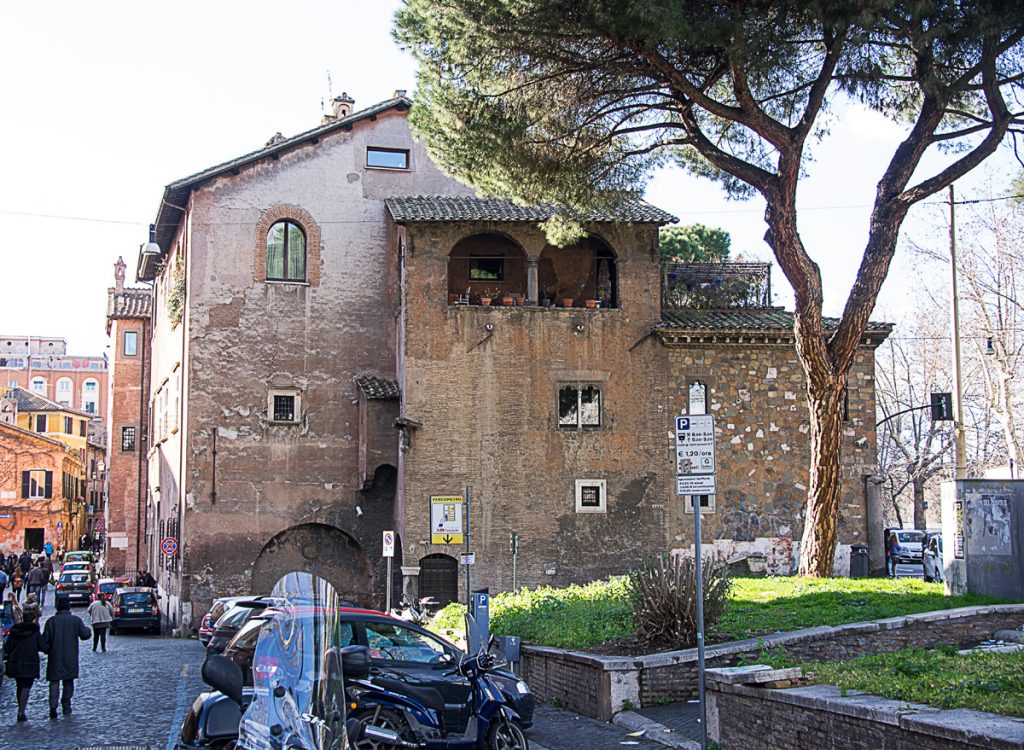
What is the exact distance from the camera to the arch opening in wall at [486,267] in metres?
31.3

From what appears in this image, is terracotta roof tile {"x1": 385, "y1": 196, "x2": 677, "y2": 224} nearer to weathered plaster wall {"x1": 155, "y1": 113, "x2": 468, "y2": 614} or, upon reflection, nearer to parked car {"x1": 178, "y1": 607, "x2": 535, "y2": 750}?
weathered plaster wall {"x1": 155, "y1": 113, "x2": 468, "y2": 614}

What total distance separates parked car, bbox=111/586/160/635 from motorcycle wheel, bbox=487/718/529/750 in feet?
80.0

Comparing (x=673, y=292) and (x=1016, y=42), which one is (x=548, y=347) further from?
(x=1016, y=42)

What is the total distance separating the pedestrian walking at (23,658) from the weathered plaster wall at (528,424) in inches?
537

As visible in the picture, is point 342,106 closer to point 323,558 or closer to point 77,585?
point 323,558

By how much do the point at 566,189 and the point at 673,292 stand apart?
9.72m

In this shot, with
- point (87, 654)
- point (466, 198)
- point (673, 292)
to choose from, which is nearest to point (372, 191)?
point (466, 198)

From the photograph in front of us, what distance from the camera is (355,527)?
106 ft

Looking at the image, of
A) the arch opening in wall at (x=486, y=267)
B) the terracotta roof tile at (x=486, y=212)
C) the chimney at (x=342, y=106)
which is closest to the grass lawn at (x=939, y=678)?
the terracotta roof tile at (x=486, y=212)

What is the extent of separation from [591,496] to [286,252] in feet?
36.8

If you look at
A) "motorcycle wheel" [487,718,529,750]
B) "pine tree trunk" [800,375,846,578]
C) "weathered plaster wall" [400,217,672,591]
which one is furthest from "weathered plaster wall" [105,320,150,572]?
"motorcycle wheel" [487,718,529,750]

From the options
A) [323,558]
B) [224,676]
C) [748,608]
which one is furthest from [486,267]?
[224,676]

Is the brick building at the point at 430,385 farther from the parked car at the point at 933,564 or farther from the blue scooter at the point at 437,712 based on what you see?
the blue scooter at the point at 437,712

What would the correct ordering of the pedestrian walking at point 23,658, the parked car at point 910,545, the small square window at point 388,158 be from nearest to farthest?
the pedestrian walking at point 23,658, the small square window at point 388,158, the parked car at point 910,545
